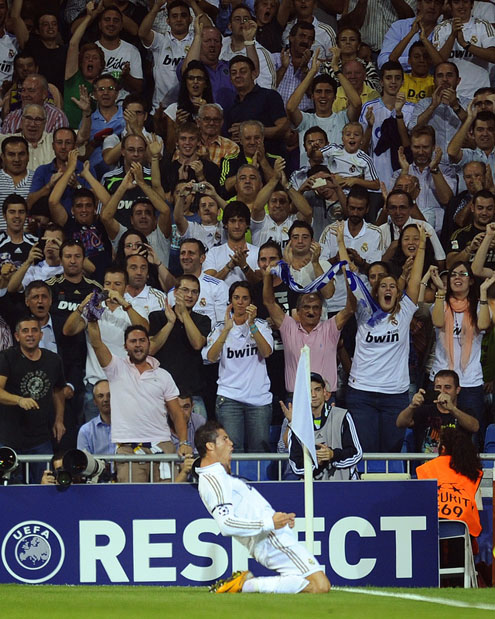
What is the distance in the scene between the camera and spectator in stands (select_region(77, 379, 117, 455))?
1205 cm

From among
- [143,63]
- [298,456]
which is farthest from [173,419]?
[143,63]

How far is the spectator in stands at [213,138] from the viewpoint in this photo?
14.9 meters

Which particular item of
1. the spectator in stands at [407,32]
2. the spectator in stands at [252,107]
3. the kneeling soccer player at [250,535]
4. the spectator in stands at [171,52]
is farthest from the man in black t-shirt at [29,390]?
the spectator in stands at [407,32]

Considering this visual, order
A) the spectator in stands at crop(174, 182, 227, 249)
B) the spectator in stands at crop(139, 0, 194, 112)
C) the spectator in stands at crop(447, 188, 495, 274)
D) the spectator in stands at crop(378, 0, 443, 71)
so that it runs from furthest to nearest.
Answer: the spectator in stands at crop(378, 0, 443, 71) < the spectator in stands at crop(139, 0, 194, 112) < the spectator in stands at crop(174, 182, 227, 249) < the spectator in stands at crop(447, 188, 495, 274)

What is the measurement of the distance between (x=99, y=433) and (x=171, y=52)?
6.66 metres

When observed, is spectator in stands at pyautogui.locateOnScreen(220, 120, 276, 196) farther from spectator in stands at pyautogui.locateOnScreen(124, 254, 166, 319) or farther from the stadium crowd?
spectator in stands at pyautogui.locateOnScreen(124, 254, 166, 319)

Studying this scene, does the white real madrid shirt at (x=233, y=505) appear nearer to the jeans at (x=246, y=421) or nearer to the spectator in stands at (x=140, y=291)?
the jeans at (x=246, y=421)

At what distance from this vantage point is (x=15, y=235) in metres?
13.6

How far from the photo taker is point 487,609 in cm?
754

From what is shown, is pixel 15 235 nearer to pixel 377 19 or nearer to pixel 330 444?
pixel 330 444

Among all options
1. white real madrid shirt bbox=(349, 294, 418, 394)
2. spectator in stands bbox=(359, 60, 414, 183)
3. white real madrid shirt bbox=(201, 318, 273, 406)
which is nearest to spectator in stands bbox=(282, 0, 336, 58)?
spectator in stands bbox=(359, 60, 414, 183)

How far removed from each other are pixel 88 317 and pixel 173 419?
4.61 feet

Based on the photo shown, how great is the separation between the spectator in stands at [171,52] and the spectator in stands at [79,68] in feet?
2.76

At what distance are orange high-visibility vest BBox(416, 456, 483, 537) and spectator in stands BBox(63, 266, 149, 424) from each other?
3418 millimetres
